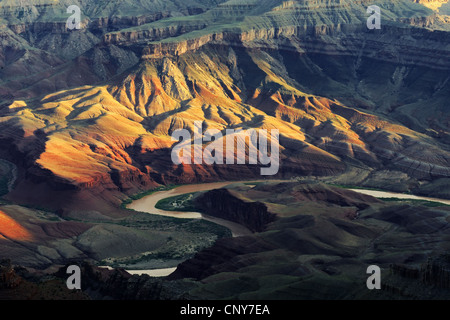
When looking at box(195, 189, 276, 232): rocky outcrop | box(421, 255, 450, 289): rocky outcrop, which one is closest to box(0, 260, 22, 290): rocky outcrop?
box(421, 255, 450, 289): rocky outcrop

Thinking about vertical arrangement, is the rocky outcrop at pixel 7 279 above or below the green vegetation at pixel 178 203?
above

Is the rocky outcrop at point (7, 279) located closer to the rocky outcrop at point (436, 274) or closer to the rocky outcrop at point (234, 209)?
the rocky outcrop at point (436, 274)

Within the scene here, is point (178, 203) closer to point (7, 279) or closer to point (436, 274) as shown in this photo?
point (7, 279)

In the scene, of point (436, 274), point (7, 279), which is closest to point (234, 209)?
point (436, 274)

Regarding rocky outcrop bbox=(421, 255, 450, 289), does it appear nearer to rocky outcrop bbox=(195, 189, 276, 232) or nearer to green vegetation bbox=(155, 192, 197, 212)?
rocky outcrop bbox=(195, 189, 276, 232)

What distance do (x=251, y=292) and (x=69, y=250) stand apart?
5488 centimetres

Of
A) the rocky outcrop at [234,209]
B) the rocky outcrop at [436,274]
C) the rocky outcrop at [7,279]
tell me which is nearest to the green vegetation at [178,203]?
the rocky outcrop at [234,209]

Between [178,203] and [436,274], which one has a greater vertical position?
[436,274]

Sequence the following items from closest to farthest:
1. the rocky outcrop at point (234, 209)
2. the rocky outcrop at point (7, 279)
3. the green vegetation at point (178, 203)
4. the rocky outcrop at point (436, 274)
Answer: the rocky outcrop at point (436, 274)
the rocky outcrop at point (7, 279)
the rocky outcrop at point (234, 209)
the green vegetation at point (178, 203)

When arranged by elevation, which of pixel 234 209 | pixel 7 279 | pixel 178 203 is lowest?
pixel 178 203

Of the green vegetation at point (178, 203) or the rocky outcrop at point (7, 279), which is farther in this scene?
the green vegetation at point (178, 203)

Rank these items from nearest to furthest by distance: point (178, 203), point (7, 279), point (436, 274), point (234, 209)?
point (436, 274) → point (7, 279) → point (234, 209) → point (178, 203)

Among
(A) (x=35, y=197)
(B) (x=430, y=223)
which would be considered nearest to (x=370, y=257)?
(B) (x=430, y=223)

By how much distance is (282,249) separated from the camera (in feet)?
438
